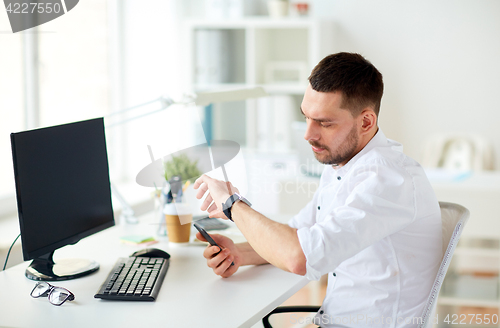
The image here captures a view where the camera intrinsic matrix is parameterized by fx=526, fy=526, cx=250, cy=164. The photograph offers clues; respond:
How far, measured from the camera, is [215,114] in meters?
3.65

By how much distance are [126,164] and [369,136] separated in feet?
7.89

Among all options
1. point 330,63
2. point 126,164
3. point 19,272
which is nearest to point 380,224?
point 330,63

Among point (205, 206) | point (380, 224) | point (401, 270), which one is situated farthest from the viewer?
point (205, 206)

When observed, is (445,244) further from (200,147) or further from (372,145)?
(200,147)

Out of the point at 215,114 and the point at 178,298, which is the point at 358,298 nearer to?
the point at 178,298

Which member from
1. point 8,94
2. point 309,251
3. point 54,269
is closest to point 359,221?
point 309,251

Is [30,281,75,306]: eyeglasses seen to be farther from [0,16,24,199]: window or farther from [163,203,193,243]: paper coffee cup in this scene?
[0,16,24,199]: window

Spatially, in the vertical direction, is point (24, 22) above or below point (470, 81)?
above

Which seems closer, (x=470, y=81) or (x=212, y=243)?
(x=212, y=243)

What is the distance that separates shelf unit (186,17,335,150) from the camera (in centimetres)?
346

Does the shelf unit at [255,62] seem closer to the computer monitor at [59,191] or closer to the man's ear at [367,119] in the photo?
the computer monitor at [59,191]

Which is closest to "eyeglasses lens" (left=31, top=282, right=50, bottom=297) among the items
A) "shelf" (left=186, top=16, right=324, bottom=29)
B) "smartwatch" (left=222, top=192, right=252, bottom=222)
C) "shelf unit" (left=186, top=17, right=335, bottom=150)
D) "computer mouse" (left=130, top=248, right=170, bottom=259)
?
"computer mouse" (left=130, top=248, right=170, bottom=259)

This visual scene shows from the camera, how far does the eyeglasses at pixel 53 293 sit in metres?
1.24

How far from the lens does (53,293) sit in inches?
49.2
